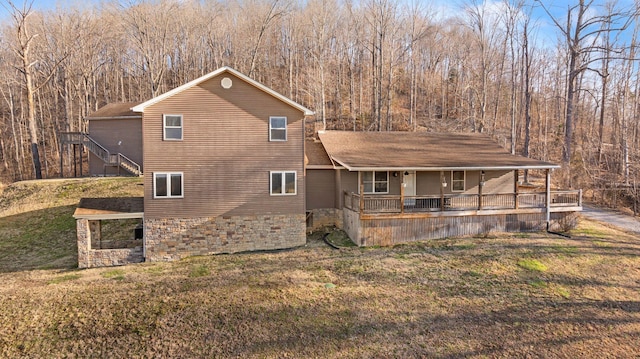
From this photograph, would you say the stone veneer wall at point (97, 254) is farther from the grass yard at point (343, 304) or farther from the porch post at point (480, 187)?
the porch post at point (480, 187)

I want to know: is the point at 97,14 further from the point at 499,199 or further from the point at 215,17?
the point at 499,199

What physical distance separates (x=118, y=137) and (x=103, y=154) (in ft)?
5.12

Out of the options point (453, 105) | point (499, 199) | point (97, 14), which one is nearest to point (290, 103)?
point (499, 199)

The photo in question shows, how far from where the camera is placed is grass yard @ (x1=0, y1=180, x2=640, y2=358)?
8445mm

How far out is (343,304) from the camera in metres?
9.98

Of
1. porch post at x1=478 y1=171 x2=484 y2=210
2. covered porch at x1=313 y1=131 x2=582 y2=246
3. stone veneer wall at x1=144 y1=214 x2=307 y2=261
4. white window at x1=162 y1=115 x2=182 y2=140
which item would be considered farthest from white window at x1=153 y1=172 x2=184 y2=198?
porch post at x1=478 y1=171 x2=484 y2=210

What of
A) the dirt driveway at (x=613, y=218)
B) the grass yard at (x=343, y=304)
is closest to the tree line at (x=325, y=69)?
the dirt driveway at (x=613, y=218)

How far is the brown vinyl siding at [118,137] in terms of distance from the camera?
24922mm

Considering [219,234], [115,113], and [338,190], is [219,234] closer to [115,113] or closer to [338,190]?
[338,190]

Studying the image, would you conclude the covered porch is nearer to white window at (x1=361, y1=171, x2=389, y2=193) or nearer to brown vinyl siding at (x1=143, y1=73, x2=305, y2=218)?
white window at (x1=361, y1=171, x2=389, y2=193)

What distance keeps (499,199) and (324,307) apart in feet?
34.0

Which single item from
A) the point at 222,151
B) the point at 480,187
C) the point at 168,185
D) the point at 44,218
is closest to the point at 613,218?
the point at 480,187

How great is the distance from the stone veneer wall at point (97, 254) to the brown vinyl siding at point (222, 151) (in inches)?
68.5

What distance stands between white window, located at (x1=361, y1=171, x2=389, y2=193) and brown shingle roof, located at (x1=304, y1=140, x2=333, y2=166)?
1903 millimetres
